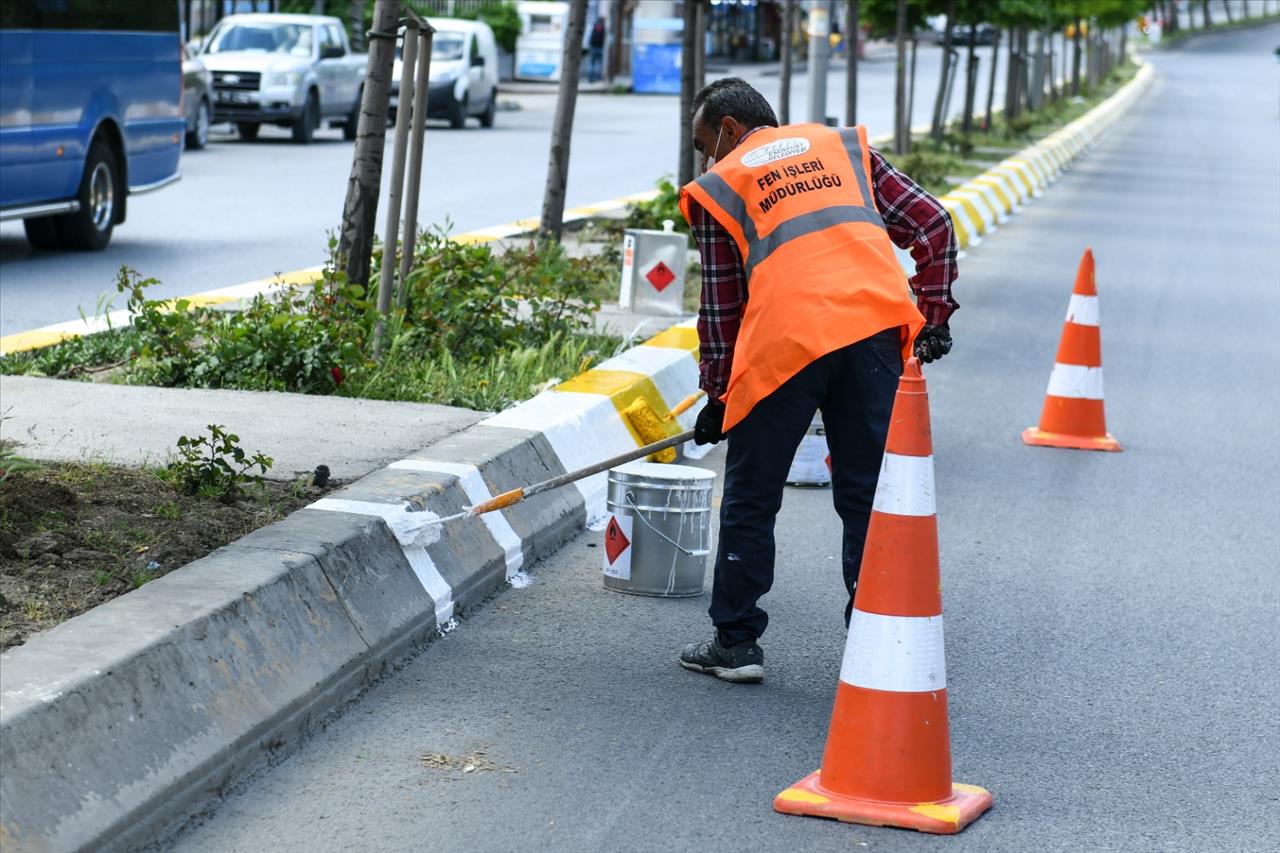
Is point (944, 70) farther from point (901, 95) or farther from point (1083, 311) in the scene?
point (1083, 311)

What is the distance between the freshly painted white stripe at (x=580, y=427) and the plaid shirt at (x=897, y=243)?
73.4 inches

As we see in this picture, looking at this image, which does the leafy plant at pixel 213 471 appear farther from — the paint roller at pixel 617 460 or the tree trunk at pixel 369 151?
the tree trunk at pixel 369 151

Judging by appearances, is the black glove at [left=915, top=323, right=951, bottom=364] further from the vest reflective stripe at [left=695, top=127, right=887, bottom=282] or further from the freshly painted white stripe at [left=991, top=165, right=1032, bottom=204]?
the freshly painted white stripe at [left=991, top=165, right=1032, bottom=204]

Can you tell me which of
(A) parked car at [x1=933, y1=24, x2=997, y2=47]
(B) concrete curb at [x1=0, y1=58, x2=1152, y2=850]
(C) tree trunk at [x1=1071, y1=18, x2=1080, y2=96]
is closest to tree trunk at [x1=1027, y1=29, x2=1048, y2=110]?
(A) parked car at [x1=933, y1=24, x2=997, y2=47]

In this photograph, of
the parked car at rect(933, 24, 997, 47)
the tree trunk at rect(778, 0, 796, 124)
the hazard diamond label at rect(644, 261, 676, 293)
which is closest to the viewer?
the hazard diamond label at rect(644, 261, 676, 293)

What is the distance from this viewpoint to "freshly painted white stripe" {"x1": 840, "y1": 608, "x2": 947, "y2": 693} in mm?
4273

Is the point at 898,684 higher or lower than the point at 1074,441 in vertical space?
higher

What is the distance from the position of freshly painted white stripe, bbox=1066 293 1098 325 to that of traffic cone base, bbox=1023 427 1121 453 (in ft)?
1.76

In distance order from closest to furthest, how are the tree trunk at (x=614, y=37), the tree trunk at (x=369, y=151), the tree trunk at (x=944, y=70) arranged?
the tree trunk at (x=369, y=151) → the tree trunk at (x=944, y=70) → the tree trunk at (x=614, y=37)

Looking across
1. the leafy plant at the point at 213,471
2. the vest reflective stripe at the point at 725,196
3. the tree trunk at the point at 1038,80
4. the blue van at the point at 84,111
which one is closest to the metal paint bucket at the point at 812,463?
the leafy plant at the point at 213,471

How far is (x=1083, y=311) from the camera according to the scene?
9125 mm

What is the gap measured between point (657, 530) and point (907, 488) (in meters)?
1.66

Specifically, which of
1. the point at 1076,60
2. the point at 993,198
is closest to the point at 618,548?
the point at 993,198

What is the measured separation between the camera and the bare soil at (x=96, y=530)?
4.63m
